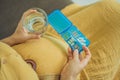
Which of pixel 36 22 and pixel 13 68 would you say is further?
pixel 36 22

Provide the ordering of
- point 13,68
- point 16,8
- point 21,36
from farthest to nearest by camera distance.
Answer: point 16,8
point 21,36
point 13,68

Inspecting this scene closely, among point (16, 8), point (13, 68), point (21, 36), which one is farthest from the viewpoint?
point (16, 8)

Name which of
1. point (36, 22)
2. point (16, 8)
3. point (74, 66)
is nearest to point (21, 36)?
point (36, 22)

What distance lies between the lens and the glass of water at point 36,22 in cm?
82

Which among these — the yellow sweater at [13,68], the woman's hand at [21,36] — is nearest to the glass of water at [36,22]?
the woman's hand at [21,36]

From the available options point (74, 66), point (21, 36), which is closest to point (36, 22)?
point (21, 36)

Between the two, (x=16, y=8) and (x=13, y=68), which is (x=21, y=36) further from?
(x=16, y=8)

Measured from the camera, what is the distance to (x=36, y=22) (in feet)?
2.82

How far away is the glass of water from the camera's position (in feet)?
2.70

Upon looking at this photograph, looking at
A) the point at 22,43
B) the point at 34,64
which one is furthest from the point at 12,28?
the point at 34,64

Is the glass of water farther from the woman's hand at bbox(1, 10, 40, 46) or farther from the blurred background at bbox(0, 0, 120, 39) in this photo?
the blurred background at bbox(0, 0, 120, 39)

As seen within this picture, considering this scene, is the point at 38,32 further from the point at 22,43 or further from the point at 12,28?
the point at 12,28

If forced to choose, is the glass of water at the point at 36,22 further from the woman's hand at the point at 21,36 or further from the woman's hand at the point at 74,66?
the woman's hand at the point at 74,66

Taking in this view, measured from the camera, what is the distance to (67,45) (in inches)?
→ 32.3
